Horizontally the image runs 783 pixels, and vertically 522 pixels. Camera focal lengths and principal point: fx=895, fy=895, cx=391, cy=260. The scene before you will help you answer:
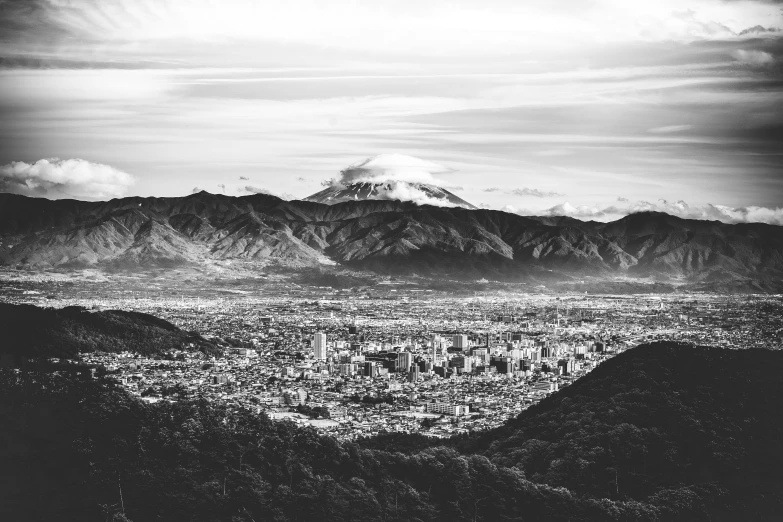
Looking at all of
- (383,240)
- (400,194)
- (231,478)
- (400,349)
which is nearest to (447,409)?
(231,478)

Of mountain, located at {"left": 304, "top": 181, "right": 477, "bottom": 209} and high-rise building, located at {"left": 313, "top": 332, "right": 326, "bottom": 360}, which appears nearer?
high-rise building, located at {"left": 313, "top": 332, "right": 326, "bottom": 360}

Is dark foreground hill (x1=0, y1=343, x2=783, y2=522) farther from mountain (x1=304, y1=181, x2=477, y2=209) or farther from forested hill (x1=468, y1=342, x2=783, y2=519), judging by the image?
mountain (x1=304, y1=181, x2=477, y2=209)

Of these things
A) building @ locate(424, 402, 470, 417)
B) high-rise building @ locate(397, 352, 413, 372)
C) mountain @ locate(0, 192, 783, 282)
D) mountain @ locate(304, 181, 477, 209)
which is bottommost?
building @ locate(424, 402, 470, 417)

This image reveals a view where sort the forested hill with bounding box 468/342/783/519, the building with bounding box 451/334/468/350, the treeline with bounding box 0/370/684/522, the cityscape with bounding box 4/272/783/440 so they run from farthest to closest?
the building with bounding box 451/334/468/350 → the cityscape with bounding box 4/272/783/440 → the forested hill with bounding box 468/342/783/519 → the treeline with bounding box 0/370/684/522

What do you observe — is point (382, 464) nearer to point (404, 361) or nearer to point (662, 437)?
point (662, 437)

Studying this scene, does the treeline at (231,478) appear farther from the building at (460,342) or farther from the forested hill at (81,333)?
the building at (460,342)

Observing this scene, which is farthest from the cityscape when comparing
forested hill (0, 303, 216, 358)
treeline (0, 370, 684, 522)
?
treeline (0, 370, 684, 522)

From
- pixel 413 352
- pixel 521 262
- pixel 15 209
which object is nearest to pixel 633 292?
pixel 521 262
